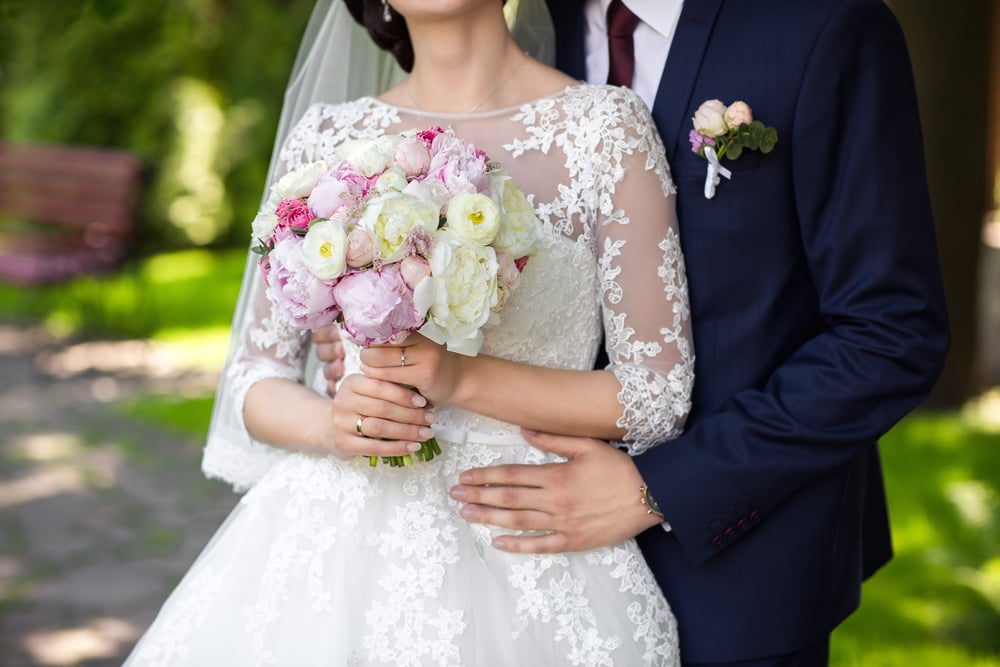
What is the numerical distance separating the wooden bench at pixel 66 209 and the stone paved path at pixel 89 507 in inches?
33.5

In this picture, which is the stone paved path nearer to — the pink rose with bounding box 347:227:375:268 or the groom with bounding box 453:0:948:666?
the groom with bounding box 453:0:948:666

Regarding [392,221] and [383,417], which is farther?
[383,417]

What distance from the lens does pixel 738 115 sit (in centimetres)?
219

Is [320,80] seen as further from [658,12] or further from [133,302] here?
[133,302]

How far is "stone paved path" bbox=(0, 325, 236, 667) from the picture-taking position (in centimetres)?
495

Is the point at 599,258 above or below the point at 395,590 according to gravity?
above

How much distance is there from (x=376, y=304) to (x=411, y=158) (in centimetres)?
30

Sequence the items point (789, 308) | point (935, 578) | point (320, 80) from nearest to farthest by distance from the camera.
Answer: point (789, 308)
point (320, 80)
point (935, 578)

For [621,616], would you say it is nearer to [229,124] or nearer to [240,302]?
[240,302]

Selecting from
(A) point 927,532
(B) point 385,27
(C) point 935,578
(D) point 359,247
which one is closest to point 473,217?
(D) point 359,247

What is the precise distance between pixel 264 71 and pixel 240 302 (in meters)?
10.7

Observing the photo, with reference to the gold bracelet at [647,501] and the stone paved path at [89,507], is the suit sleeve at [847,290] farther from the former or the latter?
the stone paved path at [89,507]

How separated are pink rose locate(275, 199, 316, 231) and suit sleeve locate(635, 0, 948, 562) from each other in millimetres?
885

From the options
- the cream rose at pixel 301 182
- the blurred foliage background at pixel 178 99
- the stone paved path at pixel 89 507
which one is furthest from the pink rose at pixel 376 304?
the blurred foliage background at pixel 178 99
